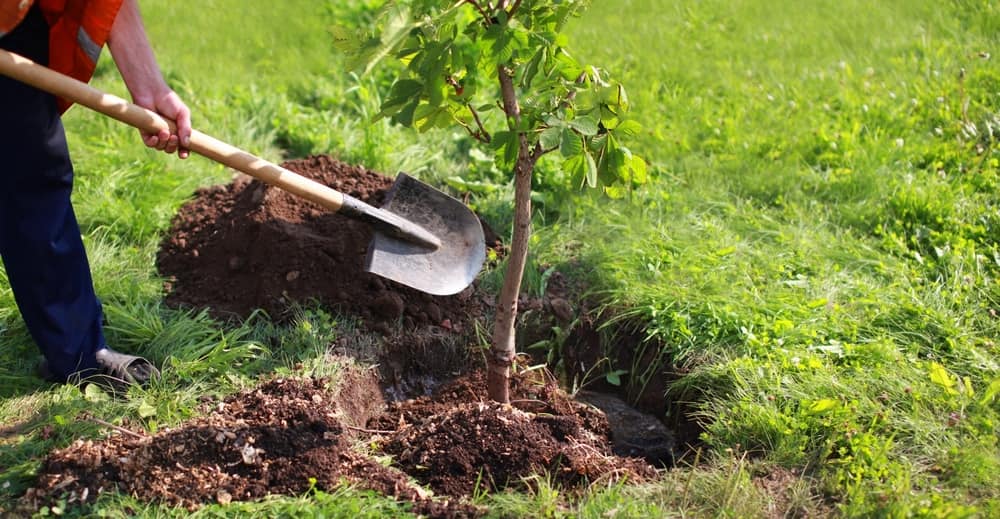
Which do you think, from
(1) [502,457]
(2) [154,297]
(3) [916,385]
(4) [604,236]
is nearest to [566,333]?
(4) [604,236]

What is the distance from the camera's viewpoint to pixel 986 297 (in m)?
3.86

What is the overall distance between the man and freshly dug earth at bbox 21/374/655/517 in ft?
1.57

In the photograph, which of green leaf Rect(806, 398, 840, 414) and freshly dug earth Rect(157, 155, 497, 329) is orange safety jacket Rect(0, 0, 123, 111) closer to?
freshly dug earth Rect(157, 155, 497, 329)

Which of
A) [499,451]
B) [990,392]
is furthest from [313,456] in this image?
[990,392]

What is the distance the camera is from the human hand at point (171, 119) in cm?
319

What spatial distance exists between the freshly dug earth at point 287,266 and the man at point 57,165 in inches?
20.5

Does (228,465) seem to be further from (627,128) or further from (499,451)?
(627,128)

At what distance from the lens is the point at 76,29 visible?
10.1 ft

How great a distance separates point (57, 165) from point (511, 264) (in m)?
1.59

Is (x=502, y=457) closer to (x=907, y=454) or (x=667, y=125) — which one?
(x=907, y=454)

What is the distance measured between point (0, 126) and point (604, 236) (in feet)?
8.19

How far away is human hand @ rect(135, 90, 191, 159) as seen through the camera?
3188mm

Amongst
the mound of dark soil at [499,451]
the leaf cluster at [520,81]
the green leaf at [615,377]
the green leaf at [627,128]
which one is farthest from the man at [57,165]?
the green leaf at [615,377]

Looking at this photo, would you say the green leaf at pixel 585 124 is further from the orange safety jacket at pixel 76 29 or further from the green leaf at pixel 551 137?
the orange safety jacket at pixel 76 29
